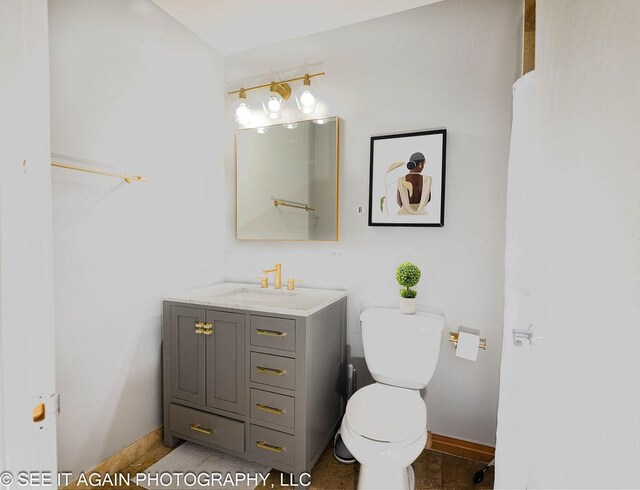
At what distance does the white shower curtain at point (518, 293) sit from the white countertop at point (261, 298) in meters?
0.90

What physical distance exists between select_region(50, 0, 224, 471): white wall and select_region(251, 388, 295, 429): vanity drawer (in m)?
0.72

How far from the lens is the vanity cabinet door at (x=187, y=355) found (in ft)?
5.96

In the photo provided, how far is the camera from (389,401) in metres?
1.56

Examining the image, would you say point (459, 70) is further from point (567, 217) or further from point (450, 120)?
point (567, 217)

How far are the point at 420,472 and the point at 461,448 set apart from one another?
30 cm

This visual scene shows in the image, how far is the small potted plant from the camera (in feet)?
5.96

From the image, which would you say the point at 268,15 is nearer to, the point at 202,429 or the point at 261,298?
the point at 261,298

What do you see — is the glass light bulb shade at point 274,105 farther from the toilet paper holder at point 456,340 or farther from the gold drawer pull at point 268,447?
the gold drawer pull at point 268,447

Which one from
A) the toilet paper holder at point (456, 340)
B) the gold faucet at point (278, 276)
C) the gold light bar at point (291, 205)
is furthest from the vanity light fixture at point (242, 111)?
the toilet paper holder at point (456, 340)

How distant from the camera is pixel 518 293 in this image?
4.34 feet

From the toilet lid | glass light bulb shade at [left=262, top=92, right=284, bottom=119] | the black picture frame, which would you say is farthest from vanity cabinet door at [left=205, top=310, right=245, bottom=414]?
glass light bulb shade at [left=262, top=92, right=284, bottom=119]

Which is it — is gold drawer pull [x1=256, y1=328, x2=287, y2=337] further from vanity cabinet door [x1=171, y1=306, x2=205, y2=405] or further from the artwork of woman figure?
the artwork of woman figure

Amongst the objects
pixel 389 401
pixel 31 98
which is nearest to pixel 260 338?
pixel 389 401

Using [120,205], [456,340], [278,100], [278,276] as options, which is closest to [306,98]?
[278,100]
